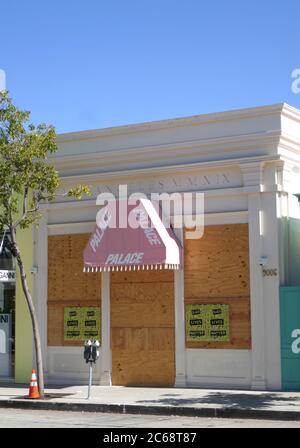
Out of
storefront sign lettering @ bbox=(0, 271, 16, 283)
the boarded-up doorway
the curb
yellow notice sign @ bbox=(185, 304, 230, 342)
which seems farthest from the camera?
storefront sign lettering @ bbox=(0, 271, 16, 283)

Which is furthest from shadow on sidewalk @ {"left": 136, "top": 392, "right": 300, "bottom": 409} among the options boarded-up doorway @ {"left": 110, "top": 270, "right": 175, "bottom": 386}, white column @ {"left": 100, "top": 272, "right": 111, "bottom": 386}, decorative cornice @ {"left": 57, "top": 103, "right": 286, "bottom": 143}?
decorative cornice @ {"left": 57, "top": 103, "right": 286, "bottom": 143}

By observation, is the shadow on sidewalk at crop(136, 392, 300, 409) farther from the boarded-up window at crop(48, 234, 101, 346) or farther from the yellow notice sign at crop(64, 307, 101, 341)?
the boarded-up window at crop(48, 234, 101, 346)

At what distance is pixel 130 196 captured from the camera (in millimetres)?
18875

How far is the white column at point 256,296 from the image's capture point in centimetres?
1705

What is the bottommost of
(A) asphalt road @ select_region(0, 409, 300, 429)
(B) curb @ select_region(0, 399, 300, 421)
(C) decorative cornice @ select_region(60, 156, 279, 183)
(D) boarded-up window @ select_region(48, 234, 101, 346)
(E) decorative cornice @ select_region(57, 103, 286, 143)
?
(A) asphalt road @ select_region(0, 409, 300, 429)

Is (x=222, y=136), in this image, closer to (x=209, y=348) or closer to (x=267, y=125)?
(x=267, y=125)

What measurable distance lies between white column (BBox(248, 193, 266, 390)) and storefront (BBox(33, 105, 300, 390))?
0.02 m

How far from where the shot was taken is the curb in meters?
13.9

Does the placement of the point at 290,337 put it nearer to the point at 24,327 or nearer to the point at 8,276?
the point at 24,327

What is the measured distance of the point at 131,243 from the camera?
1819 cm

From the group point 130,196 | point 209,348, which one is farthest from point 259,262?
point 130,196

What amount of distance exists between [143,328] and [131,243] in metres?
2.04

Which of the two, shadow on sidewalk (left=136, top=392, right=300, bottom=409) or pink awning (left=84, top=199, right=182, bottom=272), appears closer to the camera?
shadow on sidewalk (left=136, top=392, right=300, bottom=409)

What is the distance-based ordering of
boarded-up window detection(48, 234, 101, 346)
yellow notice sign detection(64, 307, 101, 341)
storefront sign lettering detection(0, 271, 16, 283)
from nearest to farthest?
yellow notice sign detection(64, 307, 101, 341)
boarded-up window detection(48, 234, 101, 346)
storefront sign lettering detection(0, 271, 16, 283)
